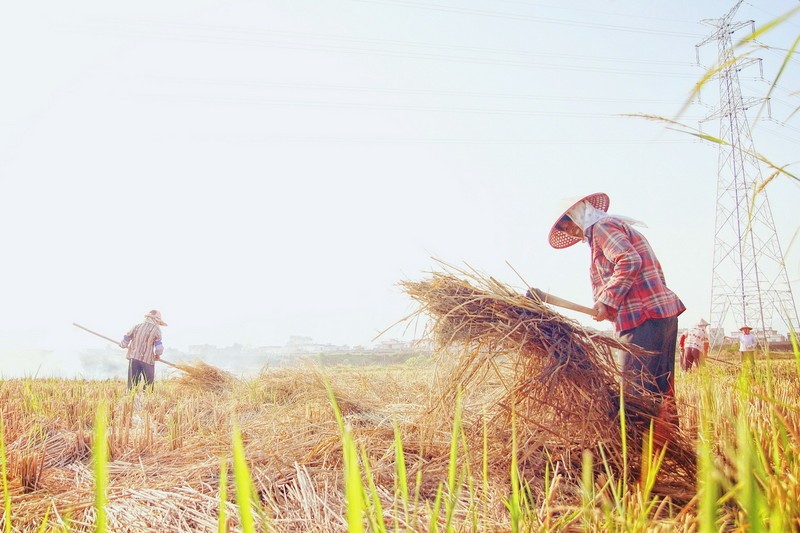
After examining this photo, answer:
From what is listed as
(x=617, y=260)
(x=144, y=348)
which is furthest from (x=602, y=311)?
(x=144, y=348)

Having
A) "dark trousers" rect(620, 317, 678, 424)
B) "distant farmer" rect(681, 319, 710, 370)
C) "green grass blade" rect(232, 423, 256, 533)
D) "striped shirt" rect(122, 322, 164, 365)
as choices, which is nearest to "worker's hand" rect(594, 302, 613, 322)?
"dark trousers" rect(620, 317, 678, 424)

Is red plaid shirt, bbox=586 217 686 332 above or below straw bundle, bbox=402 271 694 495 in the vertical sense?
above

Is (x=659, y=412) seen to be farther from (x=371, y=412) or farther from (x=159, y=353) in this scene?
(x=159, y=353)

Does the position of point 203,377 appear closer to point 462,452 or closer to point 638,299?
point 462,452

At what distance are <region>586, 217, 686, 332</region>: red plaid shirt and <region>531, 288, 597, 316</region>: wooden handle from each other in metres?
0.09

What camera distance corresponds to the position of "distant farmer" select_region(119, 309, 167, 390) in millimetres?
8609

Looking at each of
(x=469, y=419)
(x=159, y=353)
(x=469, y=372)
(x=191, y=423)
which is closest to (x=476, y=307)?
(x=469, y=372)

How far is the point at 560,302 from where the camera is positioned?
9.55 feet

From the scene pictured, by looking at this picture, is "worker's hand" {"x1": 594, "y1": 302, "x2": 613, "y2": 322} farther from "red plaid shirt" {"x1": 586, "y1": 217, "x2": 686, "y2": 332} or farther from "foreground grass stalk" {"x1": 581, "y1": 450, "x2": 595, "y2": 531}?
"foreground grass stalk" {"x1": 581, "y1": 450, "x2": 595, "y2": 531}

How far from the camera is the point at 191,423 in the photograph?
3850mm

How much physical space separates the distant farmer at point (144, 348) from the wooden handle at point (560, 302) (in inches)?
292

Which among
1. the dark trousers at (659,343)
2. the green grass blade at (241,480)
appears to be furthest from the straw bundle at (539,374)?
the green grass blade at (241,480)

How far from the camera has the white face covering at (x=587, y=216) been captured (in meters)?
3.33

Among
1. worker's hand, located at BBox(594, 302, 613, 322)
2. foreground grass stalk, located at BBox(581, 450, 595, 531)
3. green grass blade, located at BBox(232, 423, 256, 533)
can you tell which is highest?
worker's hand, located at BBox(594, 302, 613, 322)
